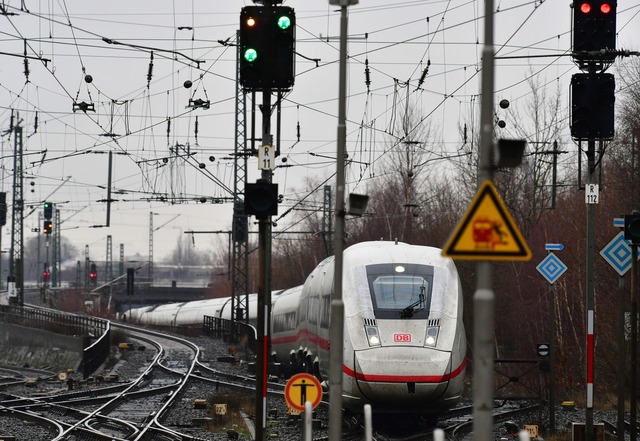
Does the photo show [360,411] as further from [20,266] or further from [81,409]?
[20,266]

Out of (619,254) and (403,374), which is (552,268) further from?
(403,374)

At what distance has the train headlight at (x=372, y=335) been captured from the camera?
67.5ft

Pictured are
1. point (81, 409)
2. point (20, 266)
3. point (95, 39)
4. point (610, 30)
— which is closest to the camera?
point (610, 30)

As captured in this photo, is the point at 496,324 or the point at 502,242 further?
the point at 496,324

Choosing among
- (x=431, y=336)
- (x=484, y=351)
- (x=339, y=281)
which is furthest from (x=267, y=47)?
(x=484, y=351)

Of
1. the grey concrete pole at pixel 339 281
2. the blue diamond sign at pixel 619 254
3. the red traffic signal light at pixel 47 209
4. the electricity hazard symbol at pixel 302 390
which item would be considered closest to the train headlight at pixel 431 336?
the blue diamond sign at pixel 619 254

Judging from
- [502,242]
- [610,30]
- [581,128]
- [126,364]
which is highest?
[610,30]

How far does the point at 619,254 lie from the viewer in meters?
18.8

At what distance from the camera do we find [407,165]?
6512cm

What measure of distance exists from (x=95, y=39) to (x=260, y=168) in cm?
1041

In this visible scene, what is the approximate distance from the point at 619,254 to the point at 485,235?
987 centimetres

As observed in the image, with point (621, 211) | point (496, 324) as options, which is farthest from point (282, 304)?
point (496, 324)

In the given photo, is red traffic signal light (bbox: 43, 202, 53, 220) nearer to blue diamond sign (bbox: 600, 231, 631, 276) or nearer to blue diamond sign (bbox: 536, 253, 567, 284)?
blue diamond sign (bbox: 536, 253, 567, 284)

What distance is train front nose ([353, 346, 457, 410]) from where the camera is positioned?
66.2ft
